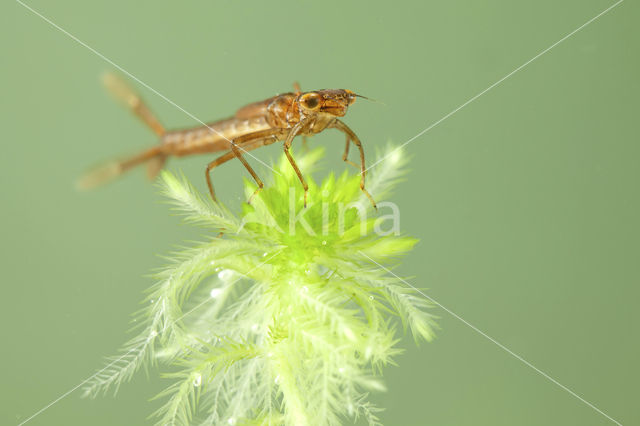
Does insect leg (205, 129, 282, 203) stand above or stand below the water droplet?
above

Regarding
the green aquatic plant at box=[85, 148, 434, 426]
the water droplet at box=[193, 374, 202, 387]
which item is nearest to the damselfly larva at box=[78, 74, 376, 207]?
the green aquatic plant at box=[85, 148, 434, 426]

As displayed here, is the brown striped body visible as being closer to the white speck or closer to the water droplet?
the white speck

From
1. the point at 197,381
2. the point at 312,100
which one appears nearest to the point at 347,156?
the point at 312,100

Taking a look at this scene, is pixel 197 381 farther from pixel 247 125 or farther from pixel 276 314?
pixel 247 125

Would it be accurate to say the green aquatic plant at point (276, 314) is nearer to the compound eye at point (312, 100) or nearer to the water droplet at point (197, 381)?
the water droplet at point (197, 381)

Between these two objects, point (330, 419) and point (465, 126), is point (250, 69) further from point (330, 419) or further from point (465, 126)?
point (330, 419)

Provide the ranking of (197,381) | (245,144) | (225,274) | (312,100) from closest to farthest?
1. (197,381)
2. (225,274)
3. (312,100)
4. (245,144)
